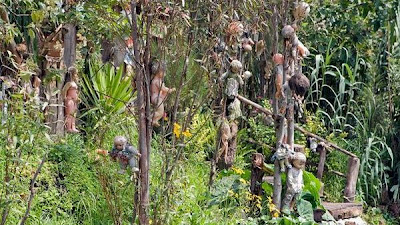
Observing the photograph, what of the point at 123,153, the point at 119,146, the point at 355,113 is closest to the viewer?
the point at 123,153

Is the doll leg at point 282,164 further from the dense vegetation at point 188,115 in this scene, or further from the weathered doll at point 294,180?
the dense vegetation at point 188,115

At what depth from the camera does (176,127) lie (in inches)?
253

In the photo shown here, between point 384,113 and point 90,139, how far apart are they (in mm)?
4747

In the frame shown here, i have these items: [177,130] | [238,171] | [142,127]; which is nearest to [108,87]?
[238,171]

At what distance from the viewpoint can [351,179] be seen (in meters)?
9.16

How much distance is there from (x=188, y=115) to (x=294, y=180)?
1.96 metres

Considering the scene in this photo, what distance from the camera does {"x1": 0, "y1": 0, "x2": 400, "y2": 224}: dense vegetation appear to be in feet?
18.5

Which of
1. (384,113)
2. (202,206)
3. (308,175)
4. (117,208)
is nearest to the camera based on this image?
(117,208)

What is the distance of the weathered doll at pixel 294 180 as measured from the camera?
773cm

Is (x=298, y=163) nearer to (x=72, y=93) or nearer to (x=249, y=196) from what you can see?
(x=249, y=196)

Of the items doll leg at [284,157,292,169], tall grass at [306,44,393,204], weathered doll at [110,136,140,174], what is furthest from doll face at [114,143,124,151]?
tall grass at [306,44,393,204]

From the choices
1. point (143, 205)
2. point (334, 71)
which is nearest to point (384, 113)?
point (334, 71)

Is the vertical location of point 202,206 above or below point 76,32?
below

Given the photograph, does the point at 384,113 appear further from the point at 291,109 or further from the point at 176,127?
the point at 176,127
